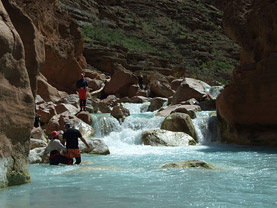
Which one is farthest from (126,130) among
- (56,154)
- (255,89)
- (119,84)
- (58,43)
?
(119,84)

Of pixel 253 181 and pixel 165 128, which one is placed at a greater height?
pixel 165 128

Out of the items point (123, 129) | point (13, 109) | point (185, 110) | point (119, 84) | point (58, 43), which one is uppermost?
point (58, 43)

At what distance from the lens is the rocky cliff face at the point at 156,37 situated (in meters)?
35.7

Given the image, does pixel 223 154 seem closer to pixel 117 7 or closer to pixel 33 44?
pixel 33 44

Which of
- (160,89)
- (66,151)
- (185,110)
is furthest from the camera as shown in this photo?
(160,89)

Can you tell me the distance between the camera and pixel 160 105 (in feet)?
73.2

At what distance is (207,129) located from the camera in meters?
16.7

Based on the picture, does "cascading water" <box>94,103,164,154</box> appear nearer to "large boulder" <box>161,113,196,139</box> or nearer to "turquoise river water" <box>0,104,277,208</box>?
"large boulder" <box>161,113,196,139</box>

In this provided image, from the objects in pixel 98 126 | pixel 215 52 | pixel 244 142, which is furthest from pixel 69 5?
pixel 244 142

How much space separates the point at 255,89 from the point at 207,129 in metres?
3.04

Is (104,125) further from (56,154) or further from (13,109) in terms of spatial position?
(13,109)

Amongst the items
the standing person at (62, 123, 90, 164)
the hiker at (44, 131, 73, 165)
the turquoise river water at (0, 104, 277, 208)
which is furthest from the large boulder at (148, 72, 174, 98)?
the hiker at (44, 131, 73, 165)

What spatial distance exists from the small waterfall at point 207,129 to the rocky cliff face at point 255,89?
50cm

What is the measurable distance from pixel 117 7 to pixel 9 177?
45074 mm
